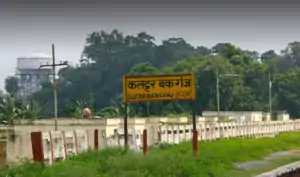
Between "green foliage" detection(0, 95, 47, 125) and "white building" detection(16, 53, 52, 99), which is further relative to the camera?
"white building" detection(16, 53, 52, 99)

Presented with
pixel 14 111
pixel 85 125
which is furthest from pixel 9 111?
pixel 85 125

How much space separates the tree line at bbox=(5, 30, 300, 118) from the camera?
6059 centimetres

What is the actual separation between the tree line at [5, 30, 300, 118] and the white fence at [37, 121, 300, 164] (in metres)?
6.72

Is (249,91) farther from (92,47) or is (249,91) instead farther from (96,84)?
(92,47)

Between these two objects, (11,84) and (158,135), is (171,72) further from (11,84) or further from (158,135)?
(158,135)

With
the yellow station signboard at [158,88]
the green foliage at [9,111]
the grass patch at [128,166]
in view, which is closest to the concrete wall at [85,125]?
the green foliage at [9,111]

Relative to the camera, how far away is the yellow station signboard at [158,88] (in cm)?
1698

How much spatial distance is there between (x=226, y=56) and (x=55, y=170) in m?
62.4

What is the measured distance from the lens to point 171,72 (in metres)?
64.0

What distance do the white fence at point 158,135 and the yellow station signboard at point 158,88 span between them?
1.59 m

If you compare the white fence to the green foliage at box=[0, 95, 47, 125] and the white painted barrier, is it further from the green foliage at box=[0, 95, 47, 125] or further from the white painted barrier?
the green foliage at box=[0, 95, 47, 125]

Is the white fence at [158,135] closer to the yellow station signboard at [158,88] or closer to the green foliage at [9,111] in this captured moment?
the yellow station signboard at [158,88]

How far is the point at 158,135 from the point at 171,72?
1570 inches

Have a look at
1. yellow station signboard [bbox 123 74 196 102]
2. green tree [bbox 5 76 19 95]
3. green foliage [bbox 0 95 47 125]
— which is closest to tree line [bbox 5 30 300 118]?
green tree [bbox 5 76 19 95]
